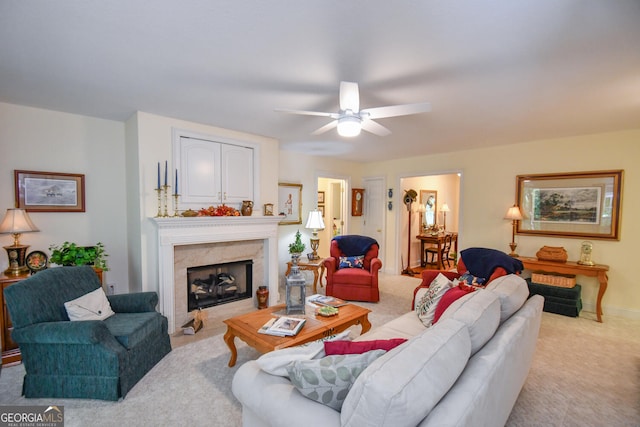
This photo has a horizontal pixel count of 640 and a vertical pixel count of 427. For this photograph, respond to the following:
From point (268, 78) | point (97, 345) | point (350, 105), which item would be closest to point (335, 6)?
point (350, 105)

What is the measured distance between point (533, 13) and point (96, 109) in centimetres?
375

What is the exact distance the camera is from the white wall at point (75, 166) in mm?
2918

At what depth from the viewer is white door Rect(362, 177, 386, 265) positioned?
6.26 m

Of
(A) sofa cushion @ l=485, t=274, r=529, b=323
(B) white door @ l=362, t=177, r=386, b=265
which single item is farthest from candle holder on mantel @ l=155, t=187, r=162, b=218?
(B) white door @ l=362, t=177, r=386, b=265

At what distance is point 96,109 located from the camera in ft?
9.87

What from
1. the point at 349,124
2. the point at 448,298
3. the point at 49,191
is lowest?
the point at 448,298

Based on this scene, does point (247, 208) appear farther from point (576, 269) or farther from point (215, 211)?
point (576, 269)

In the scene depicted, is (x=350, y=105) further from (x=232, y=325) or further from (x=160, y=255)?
(x=160, y=255)

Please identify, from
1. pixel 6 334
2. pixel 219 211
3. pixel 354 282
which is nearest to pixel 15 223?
pixel 6 334

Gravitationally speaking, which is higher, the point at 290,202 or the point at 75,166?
the point at 75,166

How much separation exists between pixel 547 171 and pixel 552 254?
48.0 inches

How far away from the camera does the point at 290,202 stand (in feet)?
17.0

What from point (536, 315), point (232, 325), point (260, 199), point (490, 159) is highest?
point (490, 159)

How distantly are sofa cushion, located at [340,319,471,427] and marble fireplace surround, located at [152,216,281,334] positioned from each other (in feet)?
9.24
